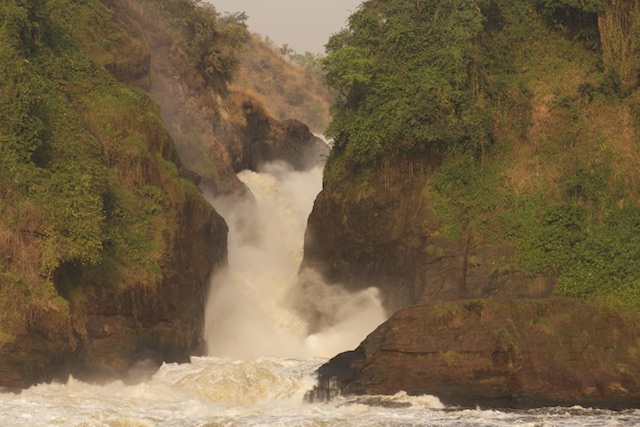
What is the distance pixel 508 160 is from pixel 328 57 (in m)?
8.45

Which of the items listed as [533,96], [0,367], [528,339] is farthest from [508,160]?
[0,367]

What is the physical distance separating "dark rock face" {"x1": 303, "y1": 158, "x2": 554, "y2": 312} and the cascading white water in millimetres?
968

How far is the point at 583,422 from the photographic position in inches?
854

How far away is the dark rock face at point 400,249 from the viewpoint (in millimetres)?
30703

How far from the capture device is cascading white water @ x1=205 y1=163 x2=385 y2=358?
34625mm

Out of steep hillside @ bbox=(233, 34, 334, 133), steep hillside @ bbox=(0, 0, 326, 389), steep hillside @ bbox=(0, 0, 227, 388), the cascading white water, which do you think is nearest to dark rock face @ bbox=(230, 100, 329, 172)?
the cascading white water

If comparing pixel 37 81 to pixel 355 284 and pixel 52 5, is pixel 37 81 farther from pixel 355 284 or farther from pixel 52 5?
pixel 355 284

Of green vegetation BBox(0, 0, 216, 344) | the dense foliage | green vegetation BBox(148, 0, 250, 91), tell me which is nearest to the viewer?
green vegetation BBox(0, 0, 216, 344)

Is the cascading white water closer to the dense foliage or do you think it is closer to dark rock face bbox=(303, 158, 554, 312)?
dark rock face bbox=(303, 158, 554, 312)

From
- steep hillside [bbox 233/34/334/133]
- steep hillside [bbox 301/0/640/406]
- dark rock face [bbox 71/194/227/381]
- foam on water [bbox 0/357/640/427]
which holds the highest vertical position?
steep hillside [bbox 233/34/334/133]

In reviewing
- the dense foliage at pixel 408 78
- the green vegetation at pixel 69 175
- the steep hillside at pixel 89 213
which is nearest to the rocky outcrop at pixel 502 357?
the steep hillside at pixel 89 213

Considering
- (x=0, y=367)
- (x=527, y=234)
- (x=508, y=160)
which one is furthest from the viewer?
(x=508, y=160)

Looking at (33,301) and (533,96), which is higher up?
(533,96)

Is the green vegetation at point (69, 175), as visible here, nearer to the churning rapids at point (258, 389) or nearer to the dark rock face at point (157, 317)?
the dark rock face at point (157, 317)
